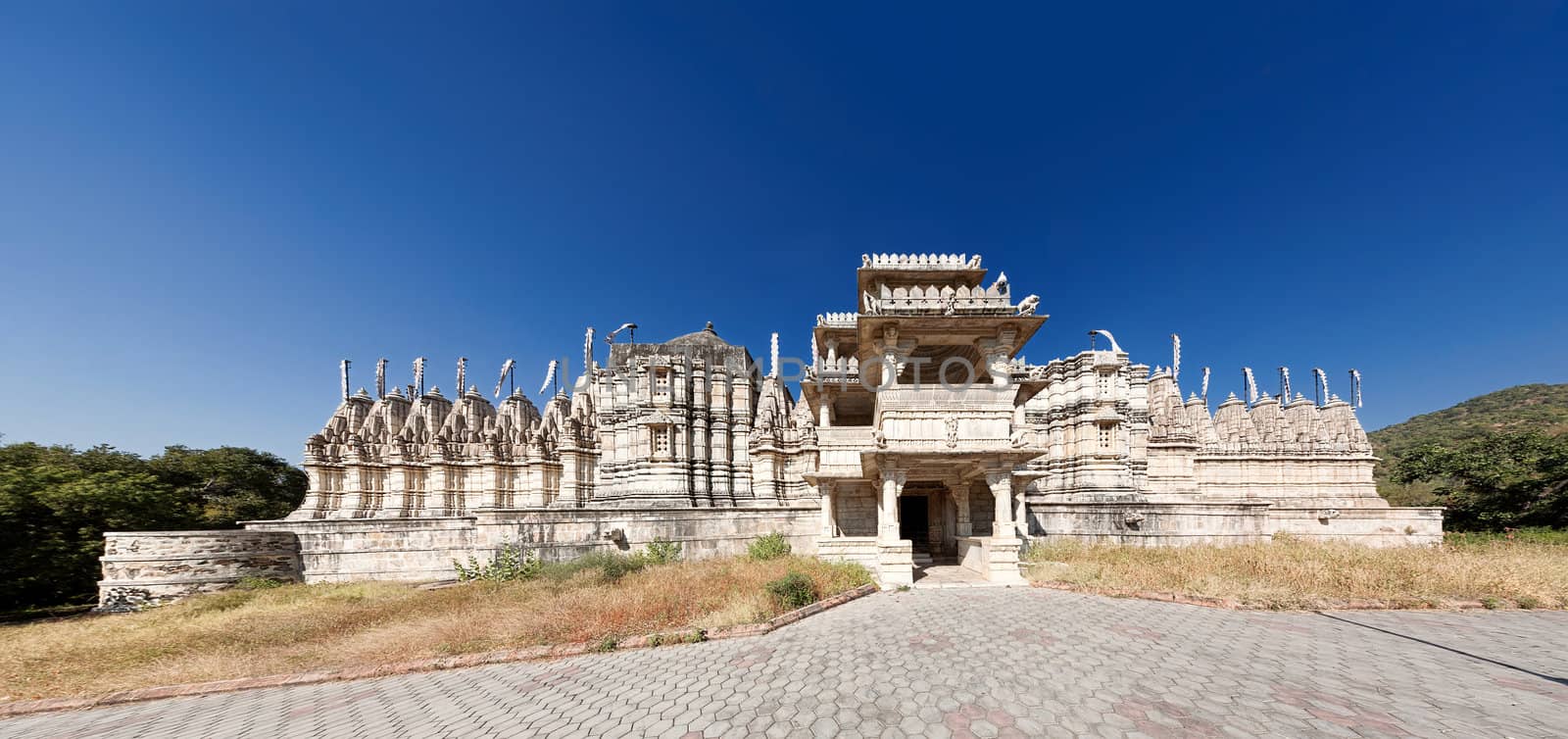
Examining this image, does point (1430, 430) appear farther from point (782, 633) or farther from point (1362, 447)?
point (782, 633)

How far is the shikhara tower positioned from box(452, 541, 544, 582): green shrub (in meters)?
0.38

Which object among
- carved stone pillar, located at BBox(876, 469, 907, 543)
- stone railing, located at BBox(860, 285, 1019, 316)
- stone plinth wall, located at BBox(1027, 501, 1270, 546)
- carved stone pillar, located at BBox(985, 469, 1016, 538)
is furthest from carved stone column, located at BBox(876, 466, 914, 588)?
stone plinth wall, located at BBox(1027, 501, 1270, 546)

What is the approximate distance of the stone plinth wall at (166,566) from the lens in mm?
15398

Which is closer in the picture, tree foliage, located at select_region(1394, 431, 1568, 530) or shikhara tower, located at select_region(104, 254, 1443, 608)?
shikhara tower, located at select_region(104, 254, 1443, 608)

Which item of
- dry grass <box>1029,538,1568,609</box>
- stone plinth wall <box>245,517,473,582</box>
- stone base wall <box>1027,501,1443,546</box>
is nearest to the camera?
dry grass <box>1029,538,1568,609</box>

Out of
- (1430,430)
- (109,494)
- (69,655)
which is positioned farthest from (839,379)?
(1430,430)

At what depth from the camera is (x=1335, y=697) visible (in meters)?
5.85

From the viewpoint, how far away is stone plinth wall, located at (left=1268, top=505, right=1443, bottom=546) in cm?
1711

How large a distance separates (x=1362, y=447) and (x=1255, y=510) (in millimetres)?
27674

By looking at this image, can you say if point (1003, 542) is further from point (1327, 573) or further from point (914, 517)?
point (914, 517)

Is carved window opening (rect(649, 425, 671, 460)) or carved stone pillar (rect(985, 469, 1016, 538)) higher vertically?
carved window opening (rect(649, 425, 671, 460))

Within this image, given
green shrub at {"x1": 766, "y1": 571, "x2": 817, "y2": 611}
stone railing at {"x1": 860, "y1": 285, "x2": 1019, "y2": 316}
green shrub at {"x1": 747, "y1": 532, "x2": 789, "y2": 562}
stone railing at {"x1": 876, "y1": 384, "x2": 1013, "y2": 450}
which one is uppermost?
stone railing at {"x1": 860, "y1": 285, "x2": 1019, "y2": 316}

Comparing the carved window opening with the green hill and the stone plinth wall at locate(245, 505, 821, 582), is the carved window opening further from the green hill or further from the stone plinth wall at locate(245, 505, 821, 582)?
the green hill

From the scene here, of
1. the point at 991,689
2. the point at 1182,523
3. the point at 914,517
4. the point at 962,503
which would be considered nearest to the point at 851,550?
the point at 962,503
